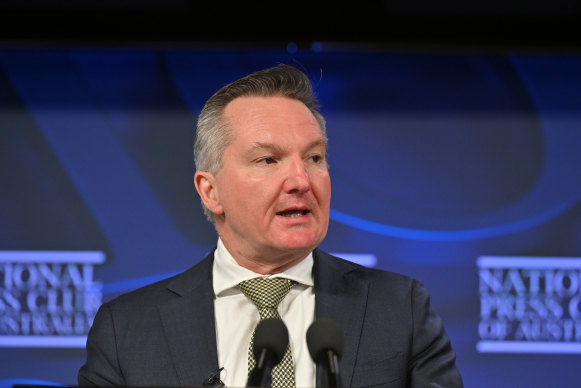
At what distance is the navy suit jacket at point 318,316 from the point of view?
1966 millimetres

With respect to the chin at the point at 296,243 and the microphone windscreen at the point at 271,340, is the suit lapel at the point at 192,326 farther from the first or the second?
the microphone windscreen at the point at 271,340

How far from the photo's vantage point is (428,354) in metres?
2.02

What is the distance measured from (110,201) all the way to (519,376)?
2.19 metres

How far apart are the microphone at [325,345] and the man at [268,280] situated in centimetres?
55

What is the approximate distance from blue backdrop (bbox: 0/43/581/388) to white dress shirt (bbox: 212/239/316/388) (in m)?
1.21

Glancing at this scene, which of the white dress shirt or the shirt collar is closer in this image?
the white dress shirt

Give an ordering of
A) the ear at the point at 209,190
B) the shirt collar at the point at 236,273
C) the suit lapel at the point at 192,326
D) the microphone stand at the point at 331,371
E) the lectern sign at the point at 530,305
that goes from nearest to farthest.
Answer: the microphone stand at the point at 331,371
the suit lapel at the point at 192,326
the shirt collar at the point at 236,273
the ear at the point at 209,190
the lectern sign at the point at 530,305

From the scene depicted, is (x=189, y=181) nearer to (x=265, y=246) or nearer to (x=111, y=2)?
(x=111, y=2)

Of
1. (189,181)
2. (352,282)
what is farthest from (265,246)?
(189,181)

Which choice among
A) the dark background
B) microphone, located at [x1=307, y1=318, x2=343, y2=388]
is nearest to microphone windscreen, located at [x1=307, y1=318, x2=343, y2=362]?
microphone, located at [x1=307, y1=318, x2=343, y2=388]

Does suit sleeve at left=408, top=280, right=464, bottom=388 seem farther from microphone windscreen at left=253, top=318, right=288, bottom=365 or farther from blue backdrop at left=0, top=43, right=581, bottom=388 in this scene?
blue backdrop at left=0, top=43, right=581, bottom=388

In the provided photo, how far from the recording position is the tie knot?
2.05 meters

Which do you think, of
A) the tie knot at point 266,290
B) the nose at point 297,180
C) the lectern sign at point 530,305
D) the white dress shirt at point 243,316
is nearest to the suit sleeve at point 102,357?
the white dress shirt at point 243,316

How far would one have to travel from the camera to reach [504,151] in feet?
11.0
